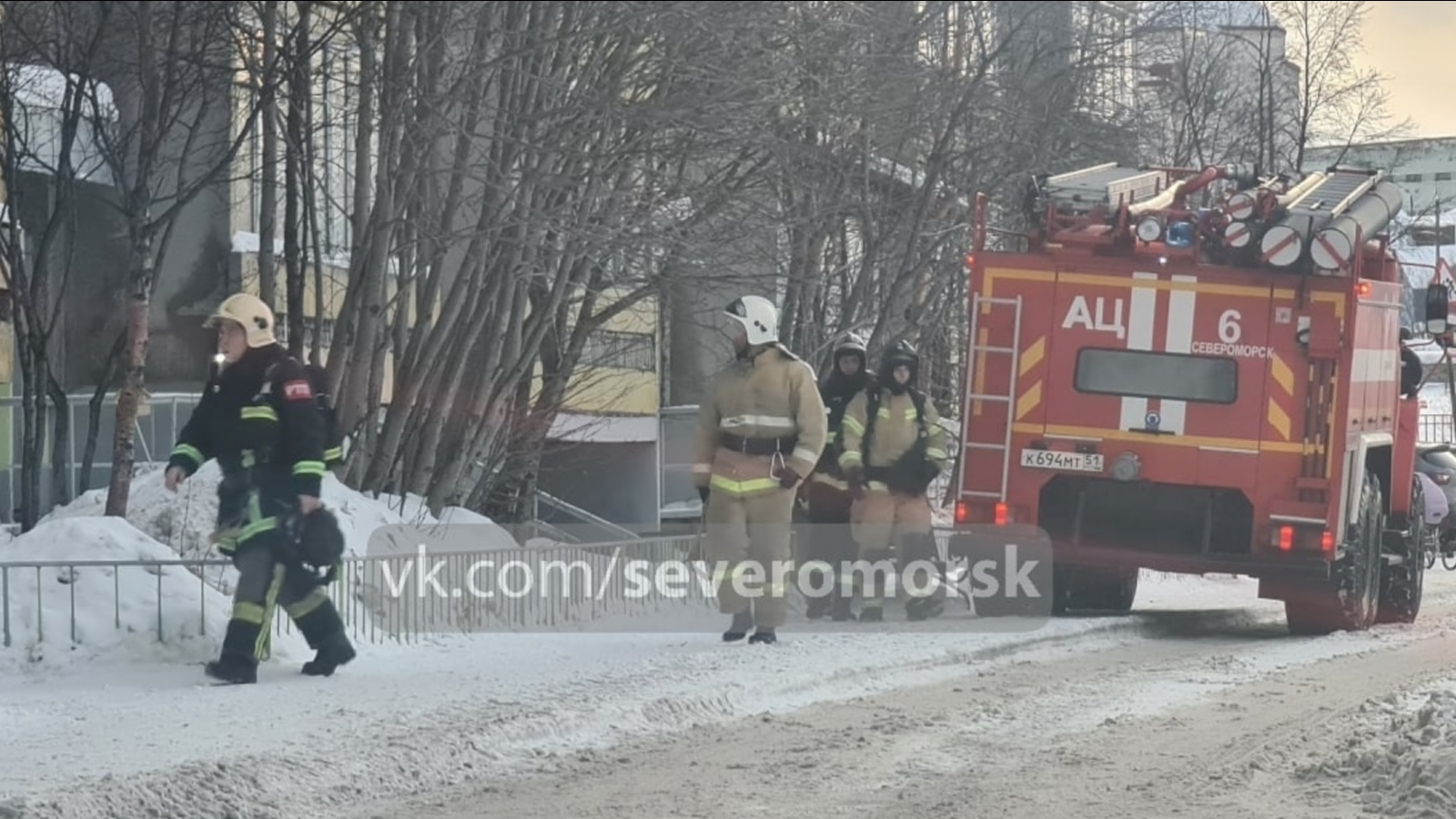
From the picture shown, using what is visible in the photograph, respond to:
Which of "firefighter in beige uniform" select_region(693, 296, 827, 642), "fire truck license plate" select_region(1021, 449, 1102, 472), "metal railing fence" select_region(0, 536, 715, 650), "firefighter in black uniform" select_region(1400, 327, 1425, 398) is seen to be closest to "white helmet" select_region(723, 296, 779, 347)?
"firefighter in beige uniform" select_region(693, 296, 827, 642)

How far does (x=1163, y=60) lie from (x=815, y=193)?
381 inches

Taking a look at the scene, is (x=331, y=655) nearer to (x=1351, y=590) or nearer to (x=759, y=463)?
(x=759, y=463)

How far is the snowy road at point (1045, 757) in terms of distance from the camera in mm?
7441

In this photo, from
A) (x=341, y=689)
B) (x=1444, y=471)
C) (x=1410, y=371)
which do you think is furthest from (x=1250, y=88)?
(x=341, y=689)

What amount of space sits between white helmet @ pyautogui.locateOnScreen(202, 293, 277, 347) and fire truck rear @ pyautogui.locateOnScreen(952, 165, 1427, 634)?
5.66 meters

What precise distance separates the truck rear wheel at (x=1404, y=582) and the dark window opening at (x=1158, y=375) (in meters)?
2.87

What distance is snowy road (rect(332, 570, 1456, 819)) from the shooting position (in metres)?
7.44

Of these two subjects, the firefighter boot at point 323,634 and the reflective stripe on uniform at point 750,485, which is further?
the reflective stripe on uniform at point 750,485

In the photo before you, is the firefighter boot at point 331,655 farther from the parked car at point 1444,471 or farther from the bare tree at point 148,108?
the parked car at point 1444,471

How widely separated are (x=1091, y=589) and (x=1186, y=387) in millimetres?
2054

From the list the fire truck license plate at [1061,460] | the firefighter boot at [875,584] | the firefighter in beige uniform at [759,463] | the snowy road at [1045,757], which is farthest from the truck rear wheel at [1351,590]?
the firefighter in beige uniform at [759,463]

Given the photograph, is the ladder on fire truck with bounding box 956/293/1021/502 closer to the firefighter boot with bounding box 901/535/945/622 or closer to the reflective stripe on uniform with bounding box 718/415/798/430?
the firefighter boot with bounding box 901/535/945/622

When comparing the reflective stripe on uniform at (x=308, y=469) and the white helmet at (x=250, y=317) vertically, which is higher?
the white helmet at (x=250, y=317)

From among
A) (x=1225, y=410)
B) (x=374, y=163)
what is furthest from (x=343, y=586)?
(x=1225, y=410)
